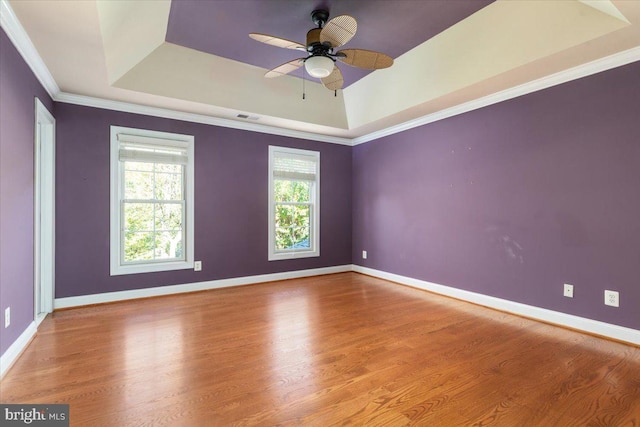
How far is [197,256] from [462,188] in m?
3.70

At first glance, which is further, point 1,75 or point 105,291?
point 105,291

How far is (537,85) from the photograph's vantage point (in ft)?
10.7

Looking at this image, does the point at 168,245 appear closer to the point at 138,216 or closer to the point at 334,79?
the point at 138,216

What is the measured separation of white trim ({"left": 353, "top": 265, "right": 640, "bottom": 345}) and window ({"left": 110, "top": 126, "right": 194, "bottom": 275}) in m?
3.38

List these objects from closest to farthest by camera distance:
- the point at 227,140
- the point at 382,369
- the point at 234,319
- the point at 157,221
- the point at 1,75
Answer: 1. the point at 1,75
2. the point at 382,369
3. the point at 234,319
4. the point at 157,221
5. the point at 227,140

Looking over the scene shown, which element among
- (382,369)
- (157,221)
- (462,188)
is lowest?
(382,369)

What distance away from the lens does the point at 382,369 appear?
2.27m

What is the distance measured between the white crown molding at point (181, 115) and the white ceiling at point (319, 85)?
0.02 metres

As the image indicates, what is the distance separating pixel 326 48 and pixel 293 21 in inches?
25.7

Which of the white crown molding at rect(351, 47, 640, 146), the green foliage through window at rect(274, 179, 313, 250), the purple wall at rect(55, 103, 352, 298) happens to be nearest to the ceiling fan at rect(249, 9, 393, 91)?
the white crown molding at rect(351, 47, 640, 146)

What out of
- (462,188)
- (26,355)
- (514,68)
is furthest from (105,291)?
(514,68)

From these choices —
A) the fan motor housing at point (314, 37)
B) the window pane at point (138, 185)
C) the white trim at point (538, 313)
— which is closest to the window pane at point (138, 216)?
the window pane at point (138, 185)

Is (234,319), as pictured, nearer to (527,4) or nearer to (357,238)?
(357,238)

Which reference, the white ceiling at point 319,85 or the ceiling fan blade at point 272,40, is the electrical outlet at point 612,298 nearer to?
the white ceiling at point 319,85
